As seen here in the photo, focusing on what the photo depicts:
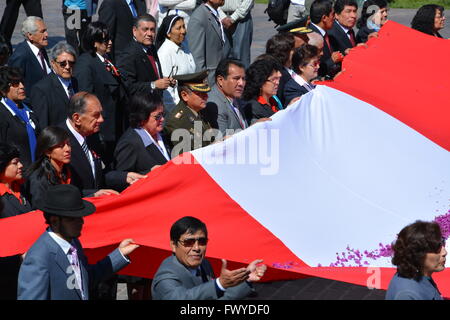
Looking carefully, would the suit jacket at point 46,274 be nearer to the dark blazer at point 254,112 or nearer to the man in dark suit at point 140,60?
the dark blazer at point 254,112

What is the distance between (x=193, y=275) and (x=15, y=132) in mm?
3170

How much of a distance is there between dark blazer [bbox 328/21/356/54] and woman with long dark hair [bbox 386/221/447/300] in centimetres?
656

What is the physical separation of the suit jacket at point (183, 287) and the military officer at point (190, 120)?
260 cm

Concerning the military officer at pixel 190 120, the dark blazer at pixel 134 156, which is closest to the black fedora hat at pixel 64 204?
the dark blazer at pixel 134 156

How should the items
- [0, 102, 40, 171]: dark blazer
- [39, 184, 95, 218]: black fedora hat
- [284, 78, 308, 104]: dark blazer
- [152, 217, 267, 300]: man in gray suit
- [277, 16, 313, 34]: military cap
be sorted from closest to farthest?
1. [152, 217, 267, 300]: man in gray suit
2. [39, 184, 95, 218]: black fedora hat
3. [0, 102, 40, 171]: dark blazer
4. [284, 78, 308, 104]: dark blazer
5. [277, 16, 313, 34]: military cap

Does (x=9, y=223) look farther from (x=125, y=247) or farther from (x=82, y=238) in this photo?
(x=125, y=247)

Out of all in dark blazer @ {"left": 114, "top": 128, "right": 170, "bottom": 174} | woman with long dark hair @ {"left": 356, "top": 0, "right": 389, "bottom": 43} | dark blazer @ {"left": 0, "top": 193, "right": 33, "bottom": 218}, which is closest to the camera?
dark blazer @ {"left": 0, "top": 193, "right": 33, "bottom": 218}

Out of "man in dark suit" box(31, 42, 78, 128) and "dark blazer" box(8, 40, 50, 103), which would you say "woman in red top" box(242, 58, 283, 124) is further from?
"dark blazer" box(8, 40, 50, 103)

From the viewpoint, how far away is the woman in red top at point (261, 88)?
907cm

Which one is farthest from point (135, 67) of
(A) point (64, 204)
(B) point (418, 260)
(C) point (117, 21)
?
(B) point (418, 260)

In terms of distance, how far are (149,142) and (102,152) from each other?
793mm

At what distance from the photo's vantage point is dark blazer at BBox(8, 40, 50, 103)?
1002cm

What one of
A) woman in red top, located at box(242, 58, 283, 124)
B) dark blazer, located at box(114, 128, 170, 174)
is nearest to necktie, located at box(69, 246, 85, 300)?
dark blazer, located at box(114, 128, 170, 174)

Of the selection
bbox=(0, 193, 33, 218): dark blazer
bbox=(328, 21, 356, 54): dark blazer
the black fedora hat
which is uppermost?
bbox=(328, 21, 356, 54): dark blazer
